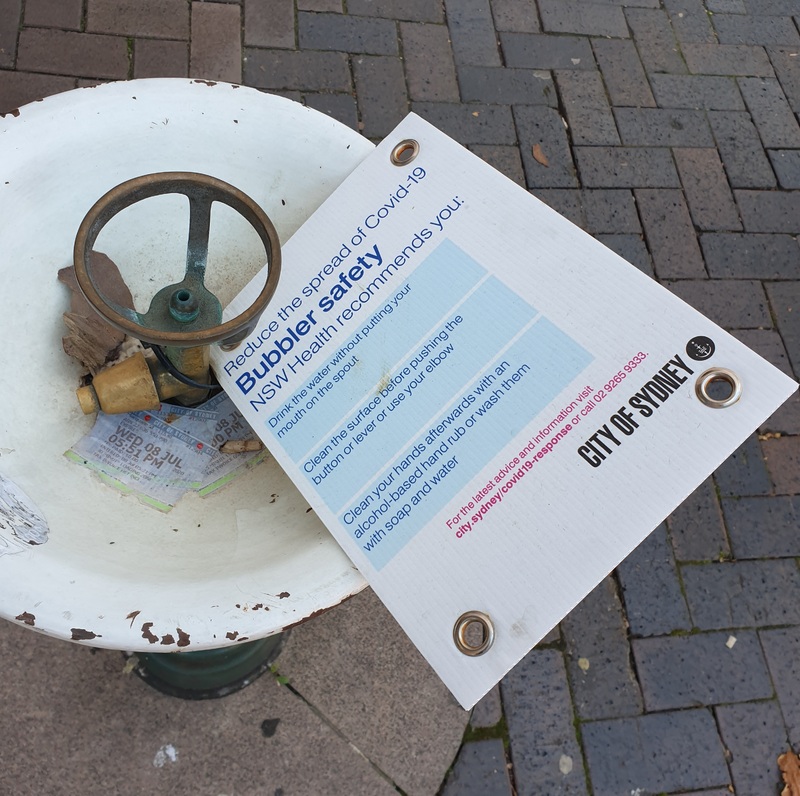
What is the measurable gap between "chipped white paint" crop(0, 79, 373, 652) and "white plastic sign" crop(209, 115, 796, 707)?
98 mm

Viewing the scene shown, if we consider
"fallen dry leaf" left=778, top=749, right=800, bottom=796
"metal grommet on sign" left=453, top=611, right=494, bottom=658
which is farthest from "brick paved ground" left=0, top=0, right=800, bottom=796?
"metal grommet on sign" left=453, top=611, right=494, bottom=658

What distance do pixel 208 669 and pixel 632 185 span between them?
7.20 ft

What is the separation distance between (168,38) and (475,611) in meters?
2.50

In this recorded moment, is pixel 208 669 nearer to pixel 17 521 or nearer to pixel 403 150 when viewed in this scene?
pixel 17 521

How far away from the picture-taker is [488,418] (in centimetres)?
95

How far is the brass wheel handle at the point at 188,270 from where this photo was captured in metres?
0.82

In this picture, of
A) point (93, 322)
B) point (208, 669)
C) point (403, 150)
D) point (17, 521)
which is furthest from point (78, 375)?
point (208, 669)

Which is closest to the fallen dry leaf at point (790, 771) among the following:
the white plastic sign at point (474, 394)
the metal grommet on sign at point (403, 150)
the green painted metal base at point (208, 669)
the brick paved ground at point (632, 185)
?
the brick paved ground at point (632, 185)

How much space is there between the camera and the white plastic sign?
2.80 ft

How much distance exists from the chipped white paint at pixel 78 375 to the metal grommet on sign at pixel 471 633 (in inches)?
6.2

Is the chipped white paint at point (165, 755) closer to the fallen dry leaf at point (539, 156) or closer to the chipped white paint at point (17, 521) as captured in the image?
the chipped white paint at point (17, 521)

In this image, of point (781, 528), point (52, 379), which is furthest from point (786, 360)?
point (52, 379)

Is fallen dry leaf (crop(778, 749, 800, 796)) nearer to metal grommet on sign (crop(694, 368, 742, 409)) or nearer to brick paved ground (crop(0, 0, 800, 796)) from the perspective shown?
brick paved ground (crop(0, 0, 800, 796))

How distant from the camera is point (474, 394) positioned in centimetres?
Result: 96
